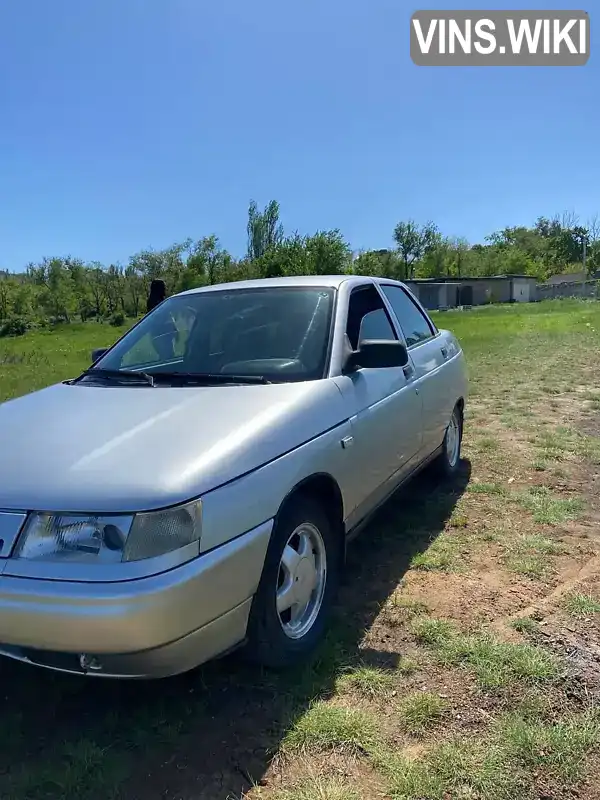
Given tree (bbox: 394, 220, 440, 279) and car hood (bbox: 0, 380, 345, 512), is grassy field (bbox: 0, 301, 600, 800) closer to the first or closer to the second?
car hood (bbox: 0, 380, 345, 512)

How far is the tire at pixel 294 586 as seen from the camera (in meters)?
2.43

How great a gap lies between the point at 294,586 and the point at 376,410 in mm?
1096

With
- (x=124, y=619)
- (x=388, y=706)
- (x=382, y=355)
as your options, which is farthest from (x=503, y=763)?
(x=382, y=355)

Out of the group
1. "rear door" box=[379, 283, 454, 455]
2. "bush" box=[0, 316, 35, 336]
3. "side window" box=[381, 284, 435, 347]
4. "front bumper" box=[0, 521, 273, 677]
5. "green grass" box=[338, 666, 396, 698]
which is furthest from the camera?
"bush" box=[0, 316, 35, 336]

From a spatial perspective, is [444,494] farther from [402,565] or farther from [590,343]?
[590,343]

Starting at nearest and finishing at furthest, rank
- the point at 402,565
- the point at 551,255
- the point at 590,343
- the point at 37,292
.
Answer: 1. the point at 402,565
2. the point at 590,343
3. the point at 37,292
4. the point at 551,255

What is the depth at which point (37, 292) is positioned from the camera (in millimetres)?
Answer: 53625

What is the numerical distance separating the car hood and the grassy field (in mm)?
894

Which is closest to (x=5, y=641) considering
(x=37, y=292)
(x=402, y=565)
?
(x=402, y=565)

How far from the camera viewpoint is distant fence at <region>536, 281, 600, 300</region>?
66.1 metres

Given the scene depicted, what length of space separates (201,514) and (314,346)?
1.39 meters

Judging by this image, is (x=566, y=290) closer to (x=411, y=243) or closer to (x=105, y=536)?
(x=411, y=243)

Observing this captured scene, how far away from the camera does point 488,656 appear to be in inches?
107

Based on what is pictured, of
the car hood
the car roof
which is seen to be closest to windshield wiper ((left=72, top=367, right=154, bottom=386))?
the car hood
